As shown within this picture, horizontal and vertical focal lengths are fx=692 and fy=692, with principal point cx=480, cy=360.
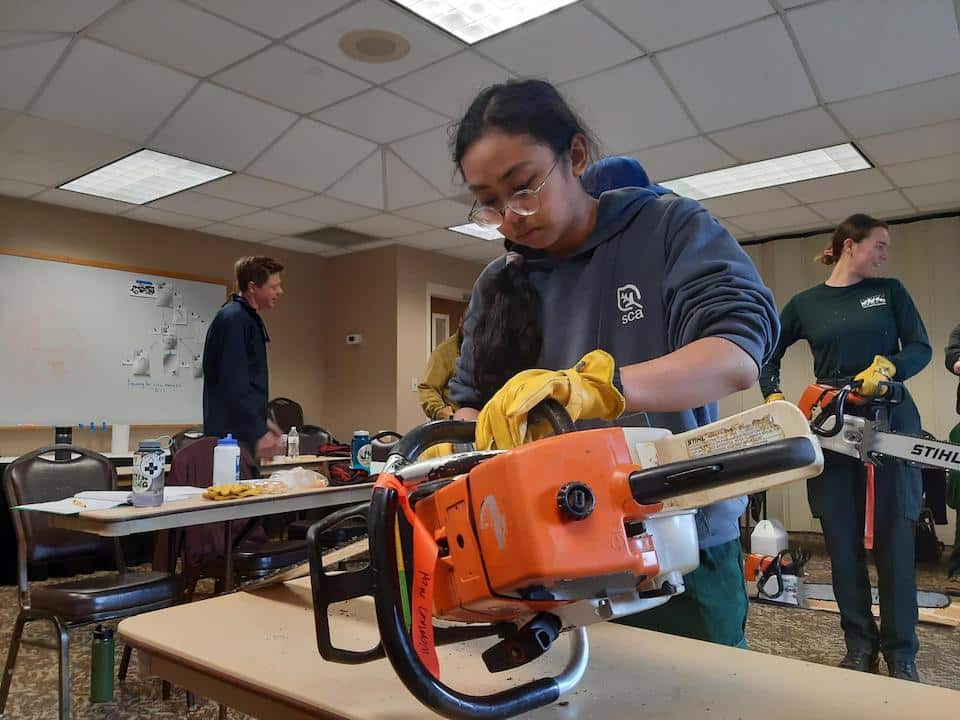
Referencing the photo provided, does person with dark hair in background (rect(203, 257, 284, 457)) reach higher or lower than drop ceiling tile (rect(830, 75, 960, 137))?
lower

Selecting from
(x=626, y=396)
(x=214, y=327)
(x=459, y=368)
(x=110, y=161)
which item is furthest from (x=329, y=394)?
(x=626, y=396)

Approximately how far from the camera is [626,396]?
2.41ft

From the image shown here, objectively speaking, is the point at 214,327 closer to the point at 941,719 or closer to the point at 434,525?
the point at 434,525

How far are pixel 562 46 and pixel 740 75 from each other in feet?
A: 2.93

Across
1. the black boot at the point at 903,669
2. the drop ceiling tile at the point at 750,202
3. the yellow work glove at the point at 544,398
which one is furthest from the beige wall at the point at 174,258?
the yellow work glove at the point at 544,398

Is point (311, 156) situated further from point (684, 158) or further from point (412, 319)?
point (412, 319)

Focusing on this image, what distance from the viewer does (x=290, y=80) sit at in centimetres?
336

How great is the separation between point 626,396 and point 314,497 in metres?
2.08

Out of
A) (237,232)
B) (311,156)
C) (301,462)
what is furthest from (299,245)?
(301,462)

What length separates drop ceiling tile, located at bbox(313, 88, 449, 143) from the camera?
3.61 metres

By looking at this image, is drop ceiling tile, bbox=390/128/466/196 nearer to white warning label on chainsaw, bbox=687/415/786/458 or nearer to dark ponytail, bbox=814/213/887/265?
dark ponytail, bbox=814/213/887/265

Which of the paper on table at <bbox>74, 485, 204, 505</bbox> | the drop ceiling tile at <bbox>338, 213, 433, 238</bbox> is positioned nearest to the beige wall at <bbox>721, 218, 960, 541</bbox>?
the drop ceiling tile at <bbox>338, 213, 433, 238</bbox>

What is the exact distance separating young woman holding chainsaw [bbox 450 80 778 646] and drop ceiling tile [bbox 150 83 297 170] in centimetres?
295

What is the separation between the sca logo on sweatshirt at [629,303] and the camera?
101 centimetres
